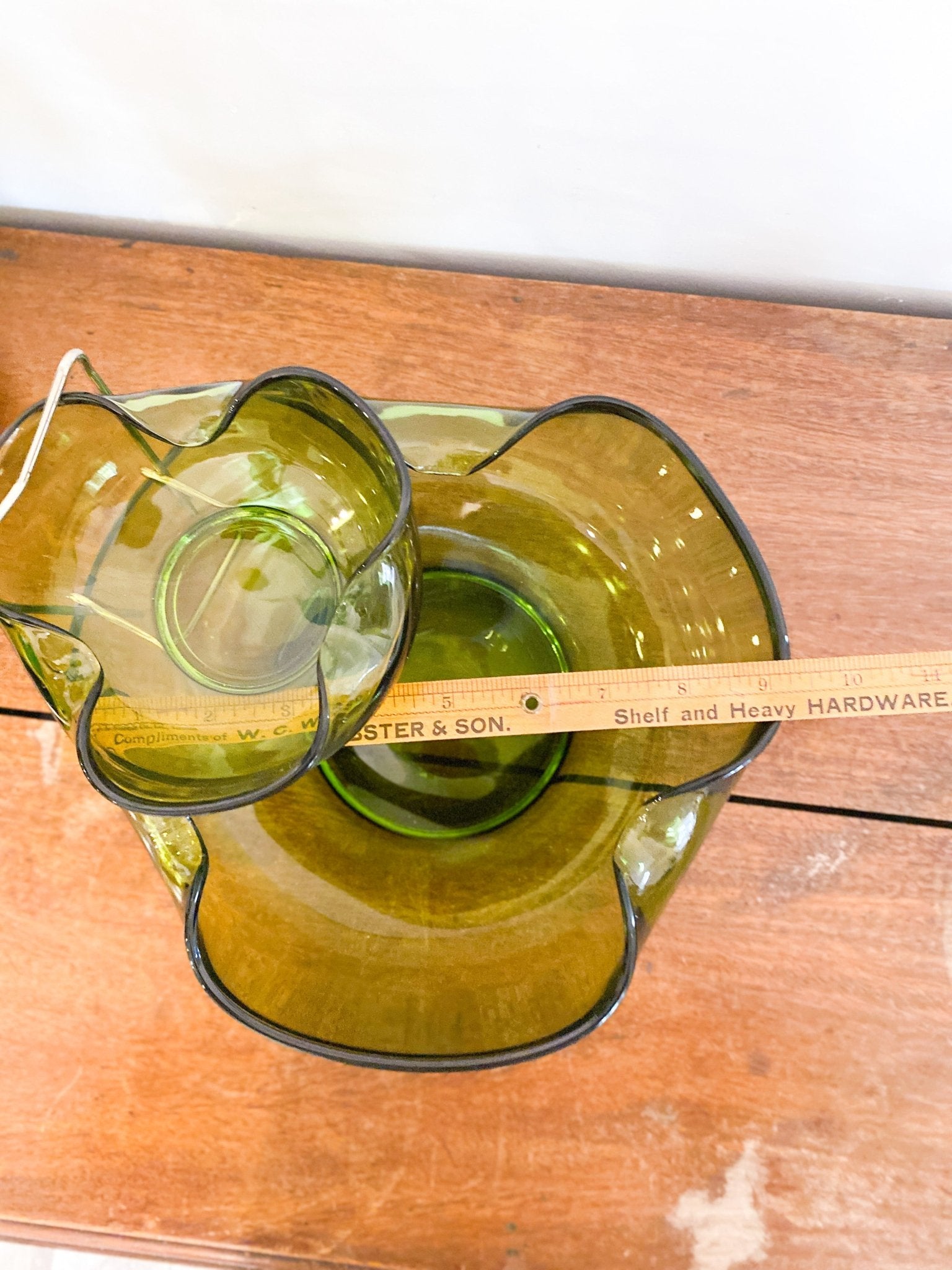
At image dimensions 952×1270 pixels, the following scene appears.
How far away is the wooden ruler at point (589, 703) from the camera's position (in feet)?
1.38

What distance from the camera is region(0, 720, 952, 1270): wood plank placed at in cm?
50

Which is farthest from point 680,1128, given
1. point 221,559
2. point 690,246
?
point 690,246

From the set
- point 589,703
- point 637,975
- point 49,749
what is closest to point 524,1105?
point 637,975

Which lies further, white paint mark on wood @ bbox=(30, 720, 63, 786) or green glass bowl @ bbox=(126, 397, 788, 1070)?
white paint mark on wood @ bbox=(30, 720, 63, 786)

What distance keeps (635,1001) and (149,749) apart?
0.31 metres

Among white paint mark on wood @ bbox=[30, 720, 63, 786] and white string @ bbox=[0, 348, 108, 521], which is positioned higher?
white string @ bbox=[0, 348, 108, 521]

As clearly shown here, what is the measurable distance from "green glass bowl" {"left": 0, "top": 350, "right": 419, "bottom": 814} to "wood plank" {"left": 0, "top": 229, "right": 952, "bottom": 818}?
4.3 inches

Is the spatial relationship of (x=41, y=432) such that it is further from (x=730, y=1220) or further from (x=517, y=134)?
(x=730, y=1220)

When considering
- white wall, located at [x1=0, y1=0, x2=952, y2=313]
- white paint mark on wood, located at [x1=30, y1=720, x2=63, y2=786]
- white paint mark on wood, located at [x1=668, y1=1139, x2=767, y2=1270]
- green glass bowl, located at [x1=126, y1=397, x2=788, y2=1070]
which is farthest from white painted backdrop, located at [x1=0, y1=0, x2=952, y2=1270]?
white paint mark on wood, located at [x1=668, y1=1139, x2=767, y2=1270]

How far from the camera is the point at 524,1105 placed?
0.51 meters

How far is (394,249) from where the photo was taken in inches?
22.2

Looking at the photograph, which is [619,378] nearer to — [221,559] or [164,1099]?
[221,559]

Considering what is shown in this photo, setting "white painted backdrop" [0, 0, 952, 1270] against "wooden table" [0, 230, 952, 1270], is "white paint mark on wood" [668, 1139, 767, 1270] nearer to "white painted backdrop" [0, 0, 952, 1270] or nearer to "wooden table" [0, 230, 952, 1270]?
"wooden table" [0, 230, 952, 1270]

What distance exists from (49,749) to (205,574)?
0.15 metres
